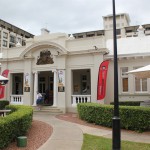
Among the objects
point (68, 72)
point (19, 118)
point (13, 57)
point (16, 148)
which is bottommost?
point (16, 148)

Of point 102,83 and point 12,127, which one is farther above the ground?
point 102,83

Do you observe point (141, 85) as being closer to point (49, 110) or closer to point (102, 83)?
point (102, 83)

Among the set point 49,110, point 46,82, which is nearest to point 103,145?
point 49,110

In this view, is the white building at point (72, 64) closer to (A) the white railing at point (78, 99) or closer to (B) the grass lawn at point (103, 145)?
(A) the white railing at point (78, 99)

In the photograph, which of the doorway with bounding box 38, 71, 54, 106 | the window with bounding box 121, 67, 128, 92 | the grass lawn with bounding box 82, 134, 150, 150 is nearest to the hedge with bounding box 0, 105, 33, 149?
the grass lawn with bounding box 82, 134, 150, 150

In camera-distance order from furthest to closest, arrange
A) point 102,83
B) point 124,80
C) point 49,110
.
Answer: point 49,110 → point 124,80 → point 102,83

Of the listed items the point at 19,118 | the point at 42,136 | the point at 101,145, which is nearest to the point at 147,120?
the point at 101,145

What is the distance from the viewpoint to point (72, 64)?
22672mm

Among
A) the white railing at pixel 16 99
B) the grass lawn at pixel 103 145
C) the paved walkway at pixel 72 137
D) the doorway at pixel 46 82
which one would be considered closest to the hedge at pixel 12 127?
the paved walkway at pixel 72 137

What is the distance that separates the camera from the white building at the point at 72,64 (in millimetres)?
21328

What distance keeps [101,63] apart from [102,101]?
313cm

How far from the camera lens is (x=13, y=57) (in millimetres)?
25469

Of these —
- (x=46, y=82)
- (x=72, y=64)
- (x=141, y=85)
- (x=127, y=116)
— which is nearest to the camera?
(x=127, y=116)

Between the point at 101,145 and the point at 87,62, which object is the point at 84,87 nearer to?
the point at 87,62
